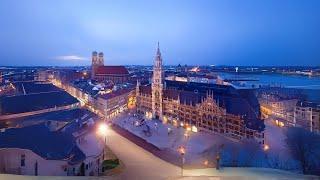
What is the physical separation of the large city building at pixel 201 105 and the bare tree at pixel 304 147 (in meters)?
0.36

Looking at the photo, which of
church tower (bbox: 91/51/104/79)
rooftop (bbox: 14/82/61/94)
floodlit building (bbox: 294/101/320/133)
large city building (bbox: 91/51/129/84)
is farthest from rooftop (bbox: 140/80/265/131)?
rooftop (bbox: 14/82/61/94)

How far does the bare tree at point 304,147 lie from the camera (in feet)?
12.2

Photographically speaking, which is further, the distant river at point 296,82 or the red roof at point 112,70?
the red roof at point 112,70

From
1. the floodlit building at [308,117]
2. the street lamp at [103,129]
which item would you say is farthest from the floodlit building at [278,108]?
the street lamp at [103,129]

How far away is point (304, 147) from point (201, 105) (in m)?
1.29

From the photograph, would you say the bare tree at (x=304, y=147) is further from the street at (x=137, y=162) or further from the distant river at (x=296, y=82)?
the street at (x=137, y=162)

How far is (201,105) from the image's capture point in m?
4.14

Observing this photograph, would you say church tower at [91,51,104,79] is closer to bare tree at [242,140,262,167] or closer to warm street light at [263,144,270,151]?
bare tree at [242,140,262,167]

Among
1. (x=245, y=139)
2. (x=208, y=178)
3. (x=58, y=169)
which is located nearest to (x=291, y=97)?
(x=245, y=139)

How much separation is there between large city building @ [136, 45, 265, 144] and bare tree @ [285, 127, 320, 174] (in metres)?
0.36

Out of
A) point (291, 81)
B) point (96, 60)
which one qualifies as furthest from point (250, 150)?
point (96, 60)

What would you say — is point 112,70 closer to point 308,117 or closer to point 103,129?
point 103,129

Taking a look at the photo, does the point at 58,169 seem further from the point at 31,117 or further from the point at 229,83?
the point at 229,83

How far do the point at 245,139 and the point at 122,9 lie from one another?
2088mm
